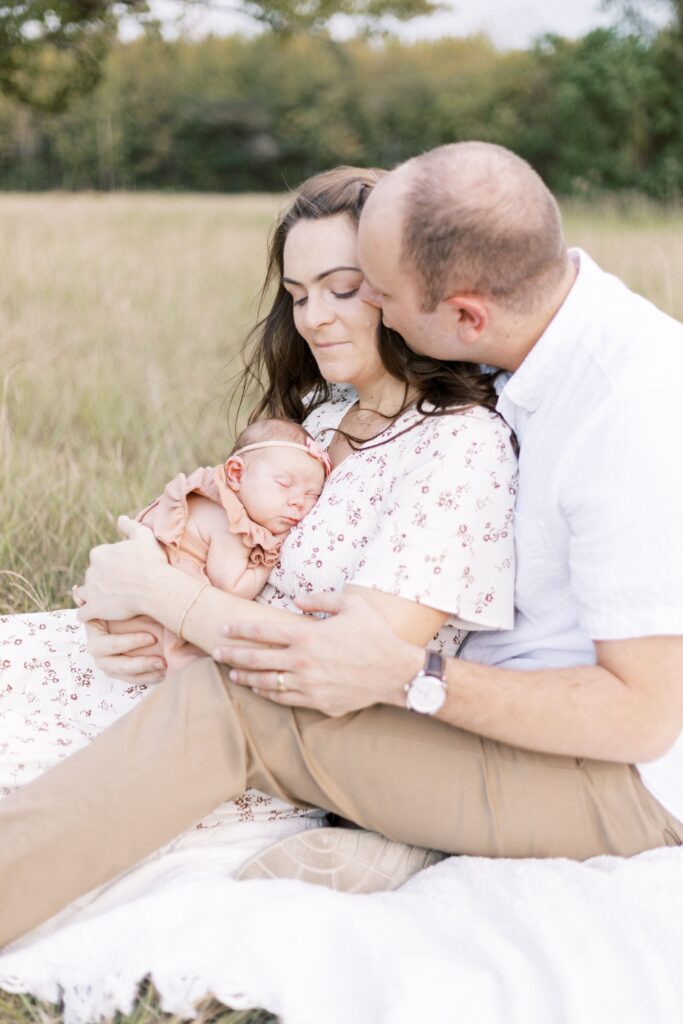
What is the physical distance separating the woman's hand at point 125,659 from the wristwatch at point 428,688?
64cm

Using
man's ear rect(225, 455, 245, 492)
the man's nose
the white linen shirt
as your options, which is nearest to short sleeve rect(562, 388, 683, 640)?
the white linen shirt

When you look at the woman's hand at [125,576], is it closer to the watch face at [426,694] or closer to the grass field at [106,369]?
the watch face at [426,694]

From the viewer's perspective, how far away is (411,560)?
1.95 metres

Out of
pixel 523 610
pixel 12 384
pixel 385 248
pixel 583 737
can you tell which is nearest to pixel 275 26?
pixel 12 384

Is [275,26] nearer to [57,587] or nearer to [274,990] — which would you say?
[57,587]

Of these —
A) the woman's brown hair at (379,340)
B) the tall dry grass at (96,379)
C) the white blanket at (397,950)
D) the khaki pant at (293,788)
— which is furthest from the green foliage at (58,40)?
the white blanket at (397,950)

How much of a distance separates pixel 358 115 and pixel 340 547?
1283 inches

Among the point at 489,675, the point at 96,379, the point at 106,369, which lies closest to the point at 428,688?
the point at 489,675

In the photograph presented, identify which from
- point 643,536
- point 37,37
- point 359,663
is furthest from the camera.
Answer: point 37,37

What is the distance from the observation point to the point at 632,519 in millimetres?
1740

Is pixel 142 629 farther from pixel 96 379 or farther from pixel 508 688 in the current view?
pixel 96 379

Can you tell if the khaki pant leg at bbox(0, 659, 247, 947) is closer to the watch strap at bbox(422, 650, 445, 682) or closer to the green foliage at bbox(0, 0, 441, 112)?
the watch strap at bbox(422, 650, 445, 682)

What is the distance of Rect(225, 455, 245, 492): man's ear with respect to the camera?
2.38 metres

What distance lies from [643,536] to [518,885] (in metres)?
0.69
